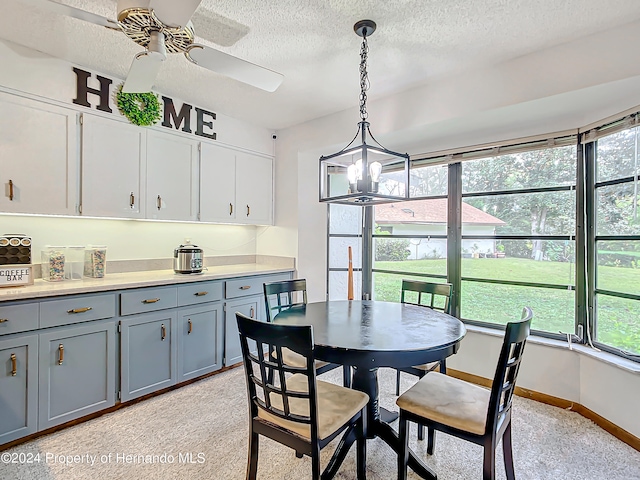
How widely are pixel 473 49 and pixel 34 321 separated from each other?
3.42 meters

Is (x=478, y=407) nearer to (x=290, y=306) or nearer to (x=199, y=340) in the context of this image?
(x=290, y=306)

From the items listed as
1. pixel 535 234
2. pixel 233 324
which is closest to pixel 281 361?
pixel 233 324

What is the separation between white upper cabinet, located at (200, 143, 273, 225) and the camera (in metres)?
3.59

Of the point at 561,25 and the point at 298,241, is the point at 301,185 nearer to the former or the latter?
the point at 298,241

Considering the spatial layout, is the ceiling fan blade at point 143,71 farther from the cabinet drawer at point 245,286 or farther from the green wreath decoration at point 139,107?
the cabinet drawer at point 245,286

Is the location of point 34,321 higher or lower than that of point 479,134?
lower

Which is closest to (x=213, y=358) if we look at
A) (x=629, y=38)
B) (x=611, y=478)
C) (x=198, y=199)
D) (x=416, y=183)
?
(x=198, y=199)

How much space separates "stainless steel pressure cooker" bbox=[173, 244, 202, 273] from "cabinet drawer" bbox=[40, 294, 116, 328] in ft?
2.50

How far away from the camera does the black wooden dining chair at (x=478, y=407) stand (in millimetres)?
1553

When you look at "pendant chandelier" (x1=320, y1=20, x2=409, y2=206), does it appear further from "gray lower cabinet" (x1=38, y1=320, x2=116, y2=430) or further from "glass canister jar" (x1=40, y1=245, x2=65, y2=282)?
"glass canister jar" (x1=40, y1=245, x2=65, y2=282)

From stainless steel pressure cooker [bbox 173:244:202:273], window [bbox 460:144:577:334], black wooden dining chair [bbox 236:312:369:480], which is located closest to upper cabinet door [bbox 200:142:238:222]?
stainless steel pressure cooker [bbox 173:244:202:273]

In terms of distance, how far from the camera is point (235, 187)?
3.83m

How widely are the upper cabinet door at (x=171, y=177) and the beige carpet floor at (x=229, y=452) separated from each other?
1.71 meters

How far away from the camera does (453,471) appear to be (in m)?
1.95
